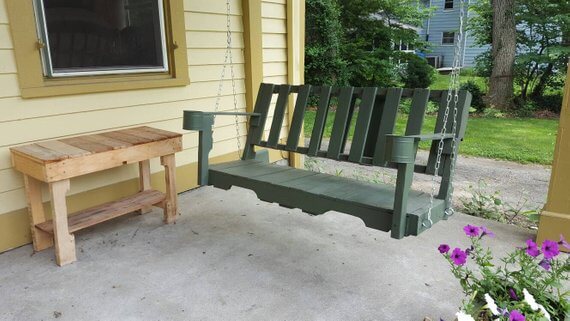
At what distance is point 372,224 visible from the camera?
1913 mm

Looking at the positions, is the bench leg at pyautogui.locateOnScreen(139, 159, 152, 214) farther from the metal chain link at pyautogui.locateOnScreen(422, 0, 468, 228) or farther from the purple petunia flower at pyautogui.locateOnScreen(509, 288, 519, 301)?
the purple petunia flower at pyautogui.locateOnScreen(509, 288, 519, 301)

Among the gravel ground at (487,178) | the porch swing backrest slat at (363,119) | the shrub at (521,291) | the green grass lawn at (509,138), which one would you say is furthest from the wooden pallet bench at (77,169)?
the green grass lawn at (509,138)

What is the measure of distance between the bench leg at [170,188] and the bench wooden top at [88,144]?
17cm

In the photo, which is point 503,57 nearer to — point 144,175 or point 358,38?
point 358,38

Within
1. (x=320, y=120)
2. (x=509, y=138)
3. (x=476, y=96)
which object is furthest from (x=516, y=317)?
(x=476, y=96)

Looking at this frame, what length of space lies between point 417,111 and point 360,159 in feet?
1.35

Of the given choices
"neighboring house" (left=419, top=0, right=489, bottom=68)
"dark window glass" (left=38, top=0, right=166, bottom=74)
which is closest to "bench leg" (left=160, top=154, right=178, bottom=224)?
"dark window glass" (left=38, top=0, right=166, bottom=74)

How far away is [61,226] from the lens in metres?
2.32

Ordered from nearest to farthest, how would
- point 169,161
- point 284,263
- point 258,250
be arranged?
point 284,263, point 258,250, point 169,161

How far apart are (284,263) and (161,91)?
1706 millimetres

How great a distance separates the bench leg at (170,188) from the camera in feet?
9.38

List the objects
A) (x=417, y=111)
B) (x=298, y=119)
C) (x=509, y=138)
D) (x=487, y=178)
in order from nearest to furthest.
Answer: (x=417, y=111), (x=298, y=119), (x=487, y=178), (x=509, y=138)

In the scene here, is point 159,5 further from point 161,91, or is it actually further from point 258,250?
point 258,250

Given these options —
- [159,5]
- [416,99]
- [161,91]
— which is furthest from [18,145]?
[416,99]
